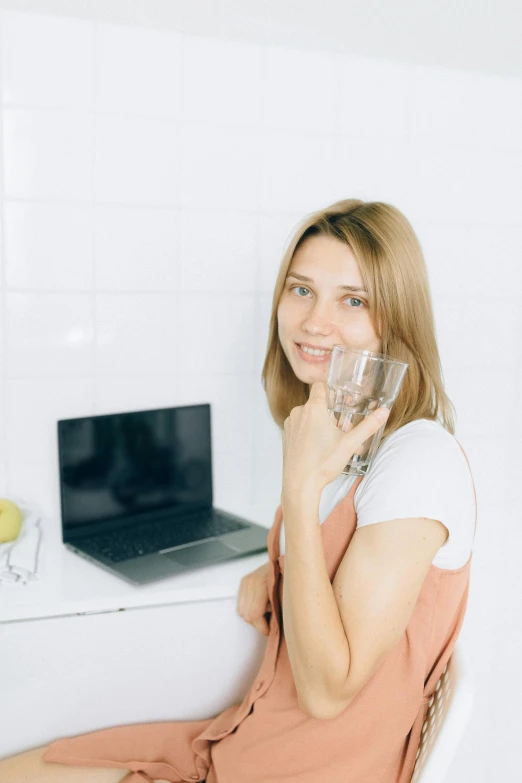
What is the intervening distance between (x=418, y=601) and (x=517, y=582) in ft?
3.18

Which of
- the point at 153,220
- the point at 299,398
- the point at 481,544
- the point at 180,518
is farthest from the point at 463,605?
the point at 153,220

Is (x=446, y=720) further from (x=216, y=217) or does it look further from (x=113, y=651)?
(x=216, y=217)

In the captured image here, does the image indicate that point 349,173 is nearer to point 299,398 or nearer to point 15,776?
point 299,398

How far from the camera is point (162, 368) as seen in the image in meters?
1.50

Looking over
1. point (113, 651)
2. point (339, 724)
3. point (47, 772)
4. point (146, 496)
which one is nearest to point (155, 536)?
point (146, 496)

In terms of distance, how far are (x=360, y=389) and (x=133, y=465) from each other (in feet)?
2.12

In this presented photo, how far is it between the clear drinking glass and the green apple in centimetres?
69

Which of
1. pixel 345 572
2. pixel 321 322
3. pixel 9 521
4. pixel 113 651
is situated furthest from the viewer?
pixel 9 521

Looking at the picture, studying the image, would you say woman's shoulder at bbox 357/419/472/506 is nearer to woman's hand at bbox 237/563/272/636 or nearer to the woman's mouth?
the woman's mouth

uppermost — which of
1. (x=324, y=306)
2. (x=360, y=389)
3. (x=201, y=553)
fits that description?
(x=324, y=306)

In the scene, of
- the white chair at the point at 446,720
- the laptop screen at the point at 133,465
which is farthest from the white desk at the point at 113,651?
the white chair at the point at 446,720

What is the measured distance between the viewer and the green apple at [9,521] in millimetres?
1291

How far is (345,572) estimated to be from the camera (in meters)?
0.82

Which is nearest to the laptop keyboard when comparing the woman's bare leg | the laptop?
the laptop
